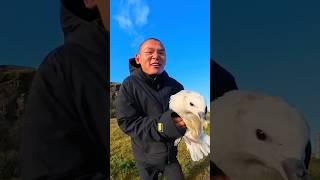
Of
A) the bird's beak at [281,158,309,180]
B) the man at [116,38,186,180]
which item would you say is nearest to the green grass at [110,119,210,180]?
the man at [116,38,186,180]

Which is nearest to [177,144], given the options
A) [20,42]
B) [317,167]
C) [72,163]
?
[72,163]

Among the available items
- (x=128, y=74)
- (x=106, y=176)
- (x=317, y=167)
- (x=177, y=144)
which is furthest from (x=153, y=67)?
(x=317, y=167)

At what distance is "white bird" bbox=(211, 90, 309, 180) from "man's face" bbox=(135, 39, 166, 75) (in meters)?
0.52

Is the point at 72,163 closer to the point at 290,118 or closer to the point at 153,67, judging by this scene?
the point at 153,67

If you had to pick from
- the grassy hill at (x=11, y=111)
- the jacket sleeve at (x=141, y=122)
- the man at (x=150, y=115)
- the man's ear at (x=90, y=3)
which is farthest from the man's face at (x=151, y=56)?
the grassy hill at (x=11, y=111)

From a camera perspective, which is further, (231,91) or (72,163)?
→ (231,91)

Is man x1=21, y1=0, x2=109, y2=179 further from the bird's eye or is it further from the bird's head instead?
the bird's eye

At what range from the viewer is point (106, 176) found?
4078mm

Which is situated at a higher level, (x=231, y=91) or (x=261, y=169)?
(x=231, y=91)

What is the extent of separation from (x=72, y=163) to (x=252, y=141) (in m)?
1.34

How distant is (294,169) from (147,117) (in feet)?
3.79

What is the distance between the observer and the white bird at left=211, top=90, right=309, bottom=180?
400cm

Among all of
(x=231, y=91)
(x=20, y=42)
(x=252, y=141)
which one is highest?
(x=20, y=42)

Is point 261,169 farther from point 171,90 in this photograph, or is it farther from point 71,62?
point 71,62
